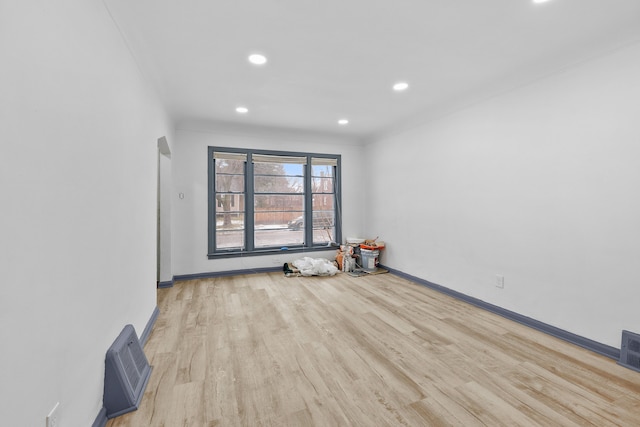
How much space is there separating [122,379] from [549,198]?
3.78 meters

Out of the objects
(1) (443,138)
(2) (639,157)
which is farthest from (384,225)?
(2) (639,157)

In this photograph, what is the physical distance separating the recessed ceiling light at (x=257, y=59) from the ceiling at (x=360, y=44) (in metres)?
0.06

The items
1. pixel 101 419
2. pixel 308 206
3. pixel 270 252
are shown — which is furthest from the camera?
pixel 308 206

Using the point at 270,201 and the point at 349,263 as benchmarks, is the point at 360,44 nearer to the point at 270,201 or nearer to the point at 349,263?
the point at 270,201

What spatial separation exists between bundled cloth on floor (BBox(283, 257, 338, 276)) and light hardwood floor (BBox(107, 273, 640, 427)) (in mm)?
1464

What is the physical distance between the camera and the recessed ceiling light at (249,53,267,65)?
256 cm

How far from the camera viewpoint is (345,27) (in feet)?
7.07

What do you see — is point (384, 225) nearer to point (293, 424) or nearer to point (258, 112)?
point (258, 112)

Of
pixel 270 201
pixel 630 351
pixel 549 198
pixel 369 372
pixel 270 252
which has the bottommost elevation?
pixel 369 372

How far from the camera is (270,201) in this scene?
5.34 metres

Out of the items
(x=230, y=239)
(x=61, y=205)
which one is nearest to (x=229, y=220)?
(x=230, y=239)

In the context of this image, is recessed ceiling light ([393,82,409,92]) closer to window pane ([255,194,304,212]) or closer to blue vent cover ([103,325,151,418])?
window pane ([255,194,304,212])

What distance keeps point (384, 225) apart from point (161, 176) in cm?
386

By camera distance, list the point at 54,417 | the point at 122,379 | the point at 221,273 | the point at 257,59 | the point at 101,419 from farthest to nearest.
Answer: the point at 221,273
the point at 257,59
the point at 122,379
the point at 101,419
the point at 54,417
